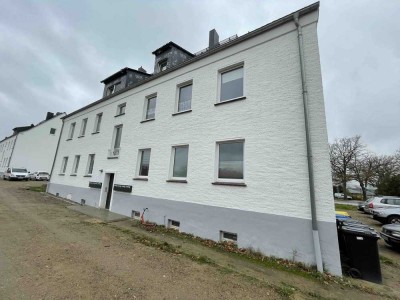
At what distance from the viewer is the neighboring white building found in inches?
222

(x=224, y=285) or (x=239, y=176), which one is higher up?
(x=239, y=176)

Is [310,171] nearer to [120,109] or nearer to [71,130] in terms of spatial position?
[120,109]

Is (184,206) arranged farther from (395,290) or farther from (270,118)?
A: (395,290)

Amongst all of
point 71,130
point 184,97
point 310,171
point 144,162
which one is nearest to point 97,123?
point 71,130

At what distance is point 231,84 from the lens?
823 cm

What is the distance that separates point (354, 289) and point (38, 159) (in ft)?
146

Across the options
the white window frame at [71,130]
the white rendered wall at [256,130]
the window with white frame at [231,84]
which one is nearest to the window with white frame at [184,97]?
the white rendered wall at [256,130]

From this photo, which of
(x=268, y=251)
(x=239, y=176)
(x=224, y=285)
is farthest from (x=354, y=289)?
(x=239, y=176)

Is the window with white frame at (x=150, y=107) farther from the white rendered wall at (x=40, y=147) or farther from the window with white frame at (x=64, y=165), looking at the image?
the white rendered wall at (x=40, y=147)

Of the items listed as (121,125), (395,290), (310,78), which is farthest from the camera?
(121,125)

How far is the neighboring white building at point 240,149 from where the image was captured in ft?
18.5

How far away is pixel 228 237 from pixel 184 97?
21.2 ft

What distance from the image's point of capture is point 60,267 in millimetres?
4539

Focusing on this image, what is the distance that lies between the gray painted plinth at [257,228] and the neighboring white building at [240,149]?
0.03 metres
